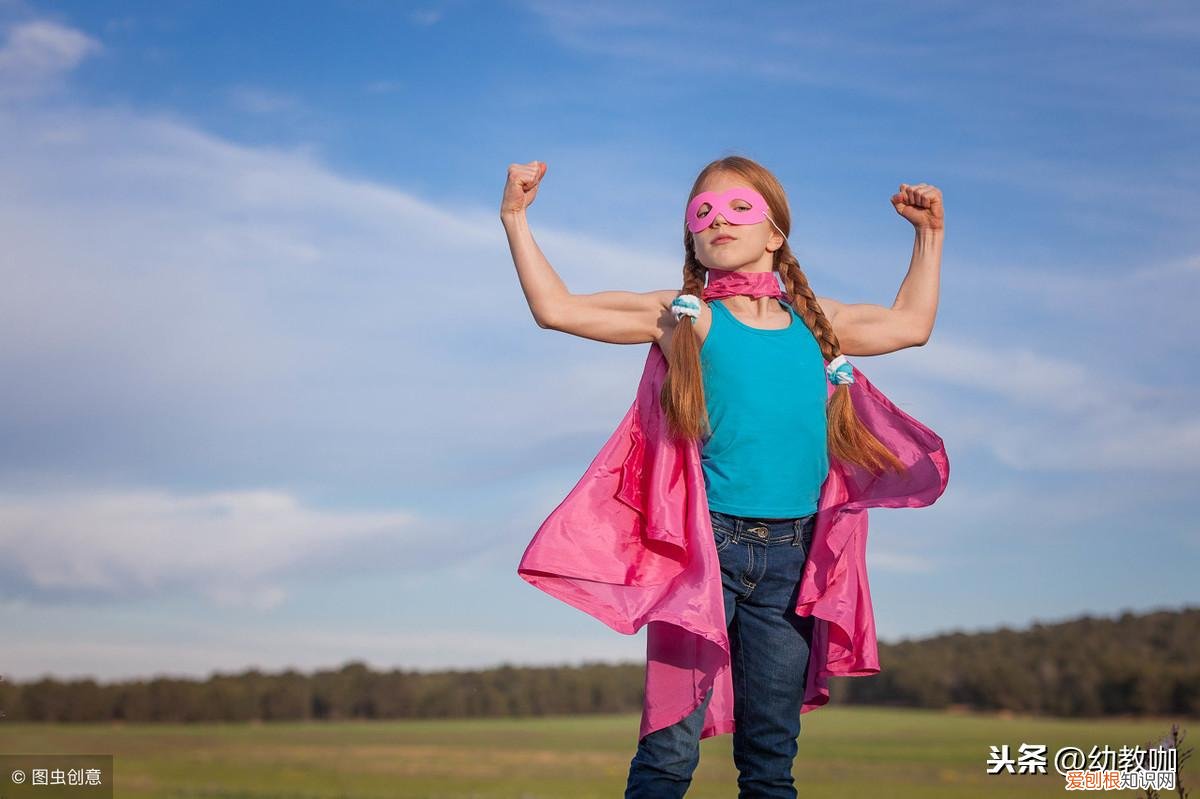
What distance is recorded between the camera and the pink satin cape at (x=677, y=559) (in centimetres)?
418

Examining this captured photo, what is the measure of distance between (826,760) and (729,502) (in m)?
19.3

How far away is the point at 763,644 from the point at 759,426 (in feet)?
2.73

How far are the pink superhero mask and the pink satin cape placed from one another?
1.89 ft

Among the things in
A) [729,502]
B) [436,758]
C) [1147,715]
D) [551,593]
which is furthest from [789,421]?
[1147,715]

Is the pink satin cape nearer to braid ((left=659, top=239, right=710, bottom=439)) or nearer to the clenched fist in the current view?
braid ((left=659, top=239, right=710, bottom=439))

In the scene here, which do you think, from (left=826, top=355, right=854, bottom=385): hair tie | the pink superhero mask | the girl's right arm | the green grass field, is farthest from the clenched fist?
the green grass field

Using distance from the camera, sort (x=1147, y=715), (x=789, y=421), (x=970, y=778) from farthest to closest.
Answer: (x=1147, y=715) → (x=970, y=778) → (x=789, y=421)

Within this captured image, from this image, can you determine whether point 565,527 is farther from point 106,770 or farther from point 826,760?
point 826,760

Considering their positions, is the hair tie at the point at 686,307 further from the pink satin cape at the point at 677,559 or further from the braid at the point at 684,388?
the pink satin cape at the point at 677,559

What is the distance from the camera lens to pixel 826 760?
22.0 m

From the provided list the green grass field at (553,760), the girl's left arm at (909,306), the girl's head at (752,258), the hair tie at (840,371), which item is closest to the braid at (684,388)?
the girl's head at (752,258)

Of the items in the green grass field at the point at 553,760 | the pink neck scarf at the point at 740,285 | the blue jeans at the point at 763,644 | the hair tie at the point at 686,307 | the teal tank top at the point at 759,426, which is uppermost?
the pink neck scarf at the point at 740,285

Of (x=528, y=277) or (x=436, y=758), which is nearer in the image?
(x=528, y=277)

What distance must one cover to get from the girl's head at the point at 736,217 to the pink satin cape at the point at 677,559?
485 millimetres
